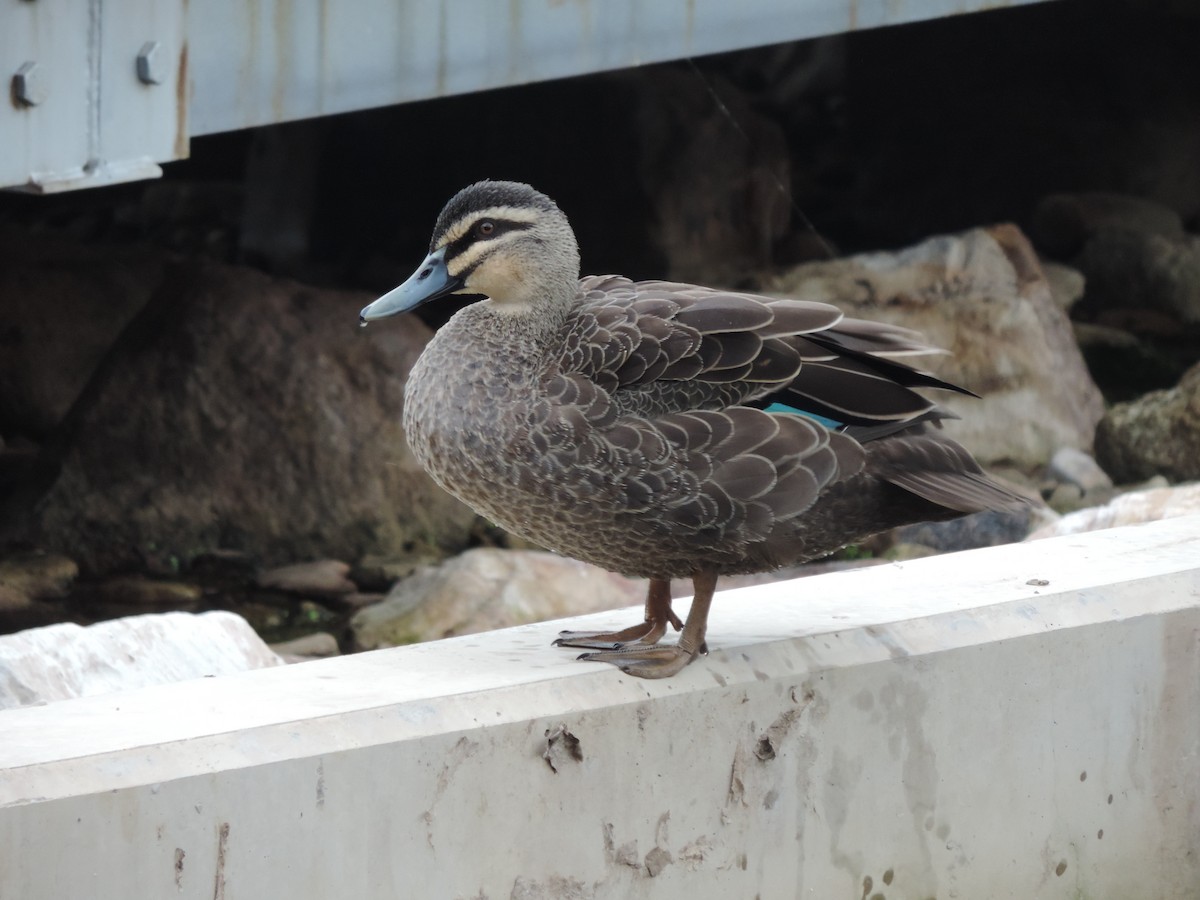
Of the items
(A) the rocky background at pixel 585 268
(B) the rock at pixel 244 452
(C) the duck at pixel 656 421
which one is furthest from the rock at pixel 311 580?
(C) the duck at pixel 656 421

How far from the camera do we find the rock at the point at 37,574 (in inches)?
260

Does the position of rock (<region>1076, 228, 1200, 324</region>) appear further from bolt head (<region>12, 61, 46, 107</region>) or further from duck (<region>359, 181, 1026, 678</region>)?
duck (<region>359, 181, 1026, 678</region>)

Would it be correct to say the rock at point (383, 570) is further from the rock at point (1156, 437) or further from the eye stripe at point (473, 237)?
the eye stripe at point (473, 237)

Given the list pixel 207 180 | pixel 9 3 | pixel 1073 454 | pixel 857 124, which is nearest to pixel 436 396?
pixel 9 3

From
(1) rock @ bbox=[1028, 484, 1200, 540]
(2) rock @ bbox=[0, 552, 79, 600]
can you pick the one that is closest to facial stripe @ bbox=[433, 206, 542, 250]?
(1) rock @ bbox=[1028, 484, 1200, 540]

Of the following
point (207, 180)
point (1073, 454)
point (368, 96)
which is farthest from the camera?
point (207, 180)

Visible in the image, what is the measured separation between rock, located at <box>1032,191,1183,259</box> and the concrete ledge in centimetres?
783

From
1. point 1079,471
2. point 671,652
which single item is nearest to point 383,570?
point 1079,471

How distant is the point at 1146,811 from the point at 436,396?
179 centimetres

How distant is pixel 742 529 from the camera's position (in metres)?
3.34

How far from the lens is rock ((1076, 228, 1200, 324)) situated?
35.9ft

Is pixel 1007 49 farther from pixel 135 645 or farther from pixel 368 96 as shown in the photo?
pixel 135 645

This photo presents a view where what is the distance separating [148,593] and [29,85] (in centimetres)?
250

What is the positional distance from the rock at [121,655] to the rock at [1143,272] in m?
8.00
